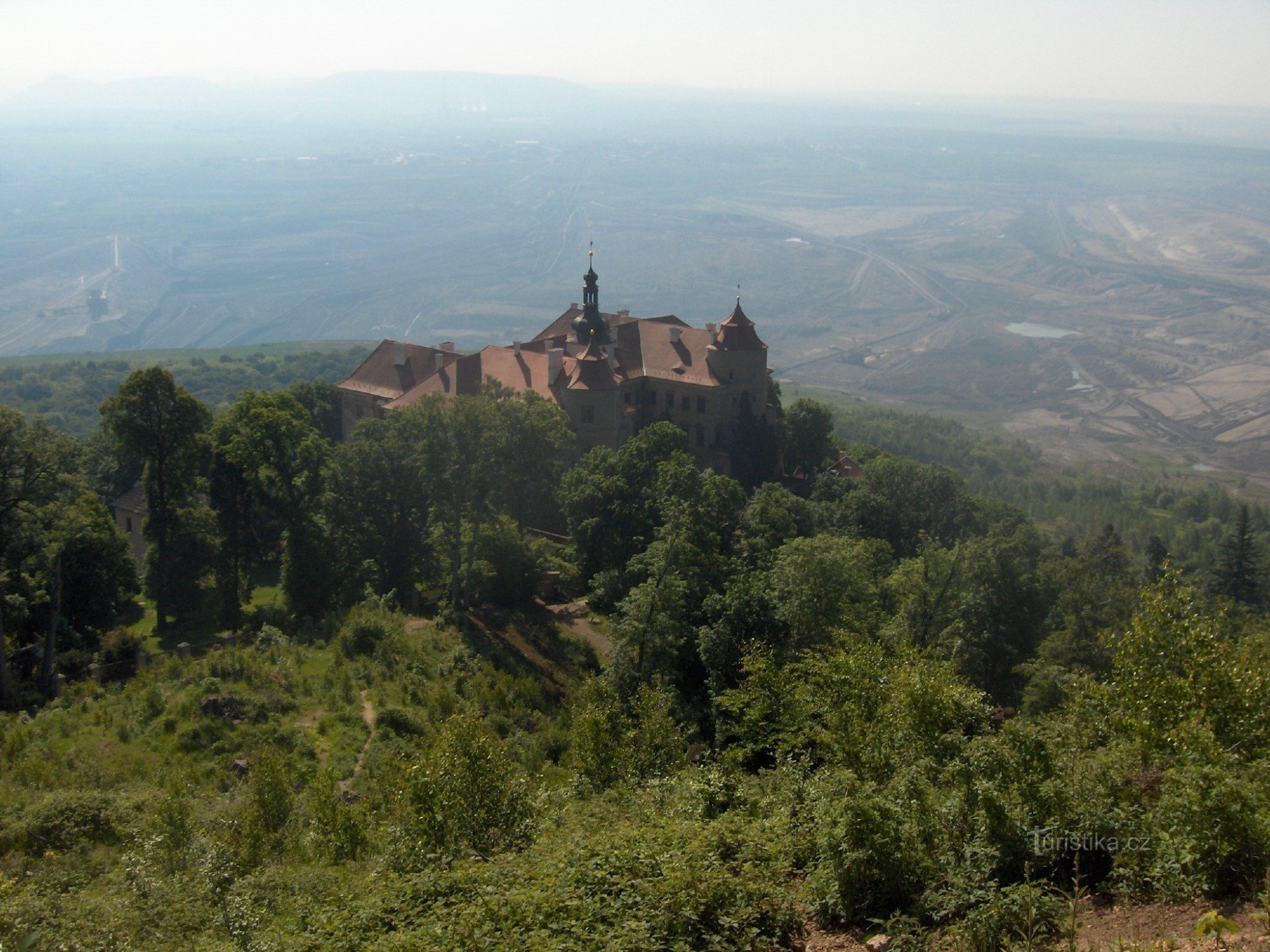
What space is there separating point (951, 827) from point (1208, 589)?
1713 inches

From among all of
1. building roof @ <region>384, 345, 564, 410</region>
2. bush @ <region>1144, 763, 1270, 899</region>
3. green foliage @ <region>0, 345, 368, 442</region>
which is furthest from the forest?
green foliage @ <region>0, 345, 368, 442</region>

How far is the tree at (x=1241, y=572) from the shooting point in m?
47.3

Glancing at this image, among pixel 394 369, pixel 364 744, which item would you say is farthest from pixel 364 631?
pixel 394 369

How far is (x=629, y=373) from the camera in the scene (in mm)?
54344

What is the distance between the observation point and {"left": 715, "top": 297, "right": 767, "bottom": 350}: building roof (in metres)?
53.5

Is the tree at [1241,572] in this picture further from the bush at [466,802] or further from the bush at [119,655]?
the bush at [119,655]

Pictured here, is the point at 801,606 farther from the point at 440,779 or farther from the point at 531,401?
the point at 531,401

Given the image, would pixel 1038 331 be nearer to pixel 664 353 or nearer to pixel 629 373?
pixel 664 353

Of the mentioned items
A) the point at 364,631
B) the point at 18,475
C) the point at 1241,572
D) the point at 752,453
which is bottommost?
the point at 1241,572

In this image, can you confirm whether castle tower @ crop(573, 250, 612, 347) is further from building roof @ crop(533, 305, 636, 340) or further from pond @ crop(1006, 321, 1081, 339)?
pond @ crop(1006, 321, 1081, 339)

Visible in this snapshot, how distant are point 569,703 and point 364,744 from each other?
6.53 m

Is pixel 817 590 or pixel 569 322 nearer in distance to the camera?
pixel 817 590

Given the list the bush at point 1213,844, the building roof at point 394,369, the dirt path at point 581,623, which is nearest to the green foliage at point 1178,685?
the bush at point 1213,844

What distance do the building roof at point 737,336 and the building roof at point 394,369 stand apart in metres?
14.1
